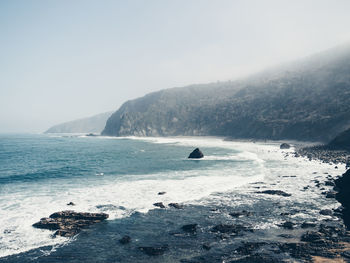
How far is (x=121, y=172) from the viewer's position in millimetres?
43812

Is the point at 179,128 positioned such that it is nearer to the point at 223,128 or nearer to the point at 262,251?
the point at 223,128

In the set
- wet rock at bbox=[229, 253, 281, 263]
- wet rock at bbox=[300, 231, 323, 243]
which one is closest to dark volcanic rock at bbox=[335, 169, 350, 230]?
wet rock at bbox=[300, 231, 323, 243]

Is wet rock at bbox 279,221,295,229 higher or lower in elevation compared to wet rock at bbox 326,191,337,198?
lower

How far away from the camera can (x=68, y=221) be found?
20.4 metres

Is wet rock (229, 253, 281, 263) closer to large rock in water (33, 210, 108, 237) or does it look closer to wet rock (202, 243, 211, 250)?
wet rock (202, 243, 211, 250)

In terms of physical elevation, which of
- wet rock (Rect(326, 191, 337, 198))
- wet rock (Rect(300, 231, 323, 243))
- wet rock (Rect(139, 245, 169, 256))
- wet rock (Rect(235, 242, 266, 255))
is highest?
wet rock (Rect(326, 191, 337, 198))

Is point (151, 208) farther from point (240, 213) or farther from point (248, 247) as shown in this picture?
point (248, 247)

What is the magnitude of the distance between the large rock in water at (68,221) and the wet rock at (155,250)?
6.39 metres

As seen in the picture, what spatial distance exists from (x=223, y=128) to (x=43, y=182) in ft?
433

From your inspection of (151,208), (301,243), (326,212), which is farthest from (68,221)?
(326,212)

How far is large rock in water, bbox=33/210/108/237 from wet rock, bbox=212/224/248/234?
32.6ft

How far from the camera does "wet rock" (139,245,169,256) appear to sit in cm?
1559

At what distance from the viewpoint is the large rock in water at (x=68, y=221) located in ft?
62.5

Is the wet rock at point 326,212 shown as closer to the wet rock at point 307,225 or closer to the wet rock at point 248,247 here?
the wet rock at point 307,225
